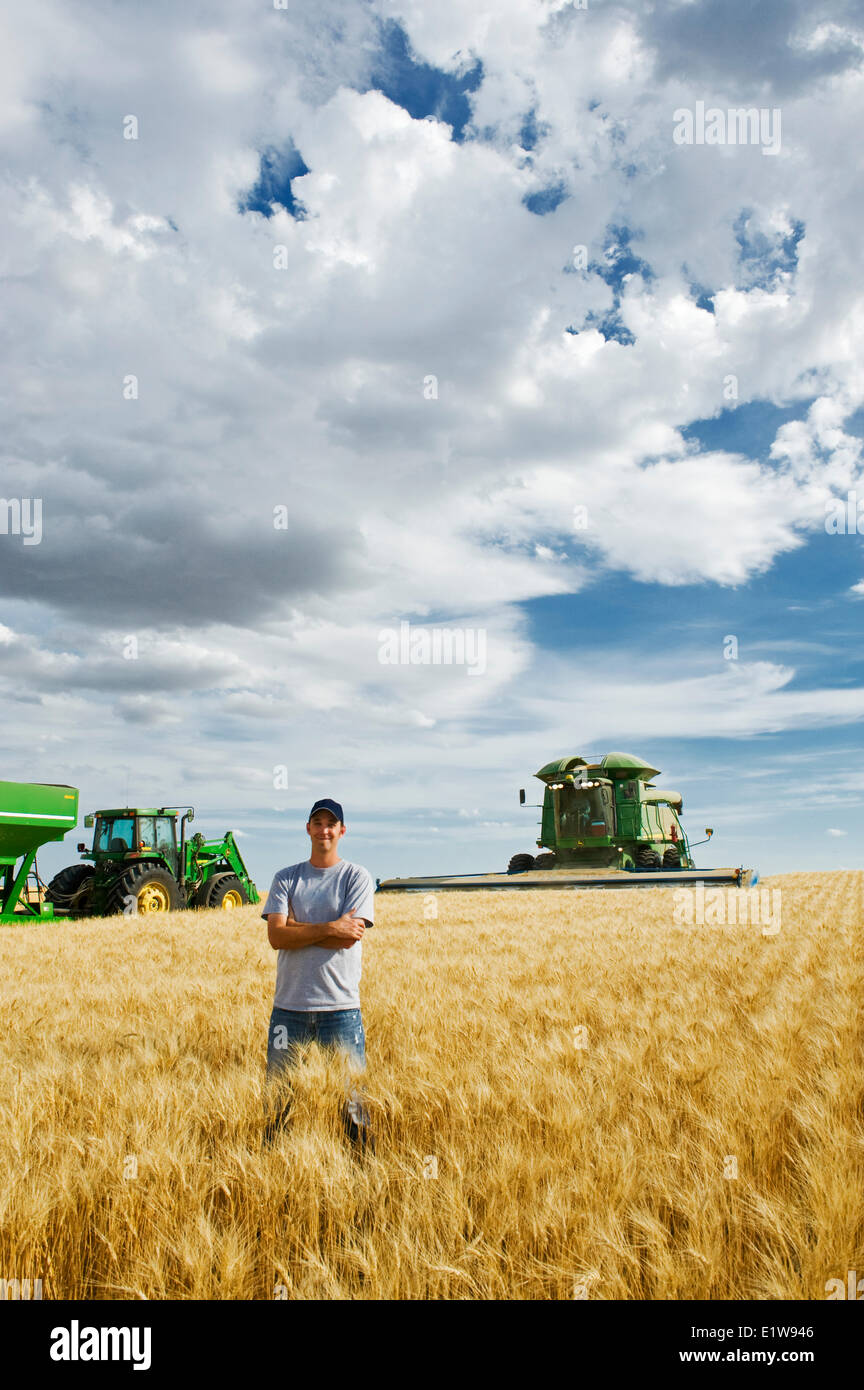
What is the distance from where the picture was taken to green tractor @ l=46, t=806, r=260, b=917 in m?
16.8

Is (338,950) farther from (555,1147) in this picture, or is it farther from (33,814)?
(33,814)

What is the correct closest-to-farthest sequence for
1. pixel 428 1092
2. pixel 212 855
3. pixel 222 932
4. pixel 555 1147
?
pixel 555 1147 < pixel 428 1092 < pixel 222 932 < pixel 212 855

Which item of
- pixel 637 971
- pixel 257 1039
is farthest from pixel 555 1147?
pixel 637 971

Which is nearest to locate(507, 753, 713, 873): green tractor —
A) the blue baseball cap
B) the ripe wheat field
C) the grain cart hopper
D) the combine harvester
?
the combine harvester

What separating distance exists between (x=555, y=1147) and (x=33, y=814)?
1441cm

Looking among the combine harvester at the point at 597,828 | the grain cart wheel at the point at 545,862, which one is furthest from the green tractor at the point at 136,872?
the grain cart wheel at the point at 545,862

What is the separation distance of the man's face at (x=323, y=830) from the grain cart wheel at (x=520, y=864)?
28952 millimetres

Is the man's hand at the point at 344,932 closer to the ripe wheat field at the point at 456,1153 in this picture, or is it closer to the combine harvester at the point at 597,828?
the ripe wheat field at the point at 456,1153

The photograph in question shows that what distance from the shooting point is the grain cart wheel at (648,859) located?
28656 mm

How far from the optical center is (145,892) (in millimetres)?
16922

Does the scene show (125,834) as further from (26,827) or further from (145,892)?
(26,827)

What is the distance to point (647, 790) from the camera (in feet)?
105

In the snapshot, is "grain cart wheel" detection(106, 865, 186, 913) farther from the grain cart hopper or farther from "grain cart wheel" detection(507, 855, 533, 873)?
"grain cart wheel" detection(507, 855, 533, 873)

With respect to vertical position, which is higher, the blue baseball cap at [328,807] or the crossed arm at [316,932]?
the blue baseball cap at [328,807]
